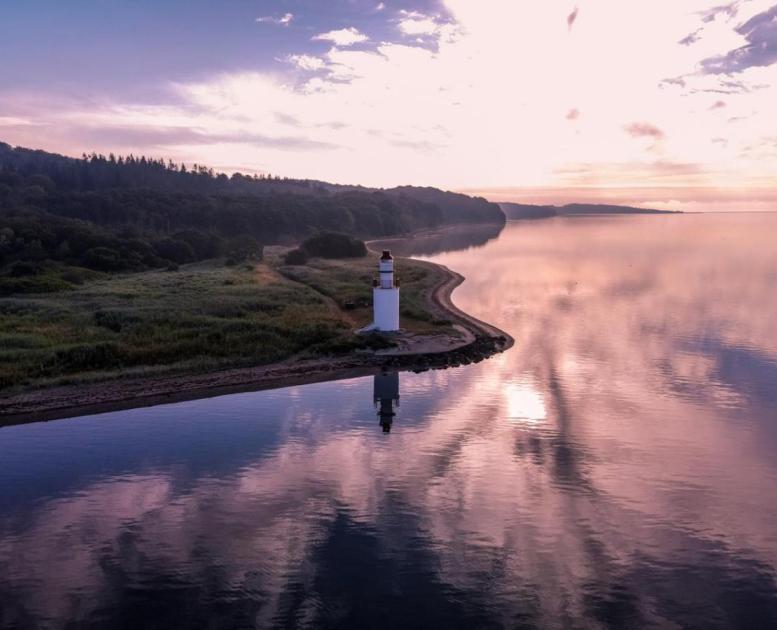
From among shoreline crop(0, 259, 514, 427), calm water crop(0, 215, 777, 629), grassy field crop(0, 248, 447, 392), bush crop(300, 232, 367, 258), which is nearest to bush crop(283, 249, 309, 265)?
bush crop(300, 232, 367, 258)

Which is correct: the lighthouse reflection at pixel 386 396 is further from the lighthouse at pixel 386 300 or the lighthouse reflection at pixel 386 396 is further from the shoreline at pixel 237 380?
the lighthouse at pixel 386 300

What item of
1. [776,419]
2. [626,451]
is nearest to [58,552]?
[626,451]

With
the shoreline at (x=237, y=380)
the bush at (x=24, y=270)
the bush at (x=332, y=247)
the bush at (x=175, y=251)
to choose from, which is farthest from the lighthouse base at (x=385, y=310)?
the bush at (x=332, y=247)

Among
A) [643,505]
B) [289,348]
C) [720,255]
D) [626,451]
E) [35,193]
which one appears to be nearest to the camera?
[643,505]

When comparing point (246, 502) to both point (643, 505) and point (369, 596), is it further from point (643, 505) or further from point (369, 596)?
point (643, 505)

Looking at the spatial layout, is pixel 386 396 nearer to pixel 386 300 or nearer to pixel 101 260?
pixel 386 300

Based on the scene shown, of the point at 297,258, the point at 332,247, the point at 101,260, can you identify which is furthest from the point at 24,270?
the point at 332,247
